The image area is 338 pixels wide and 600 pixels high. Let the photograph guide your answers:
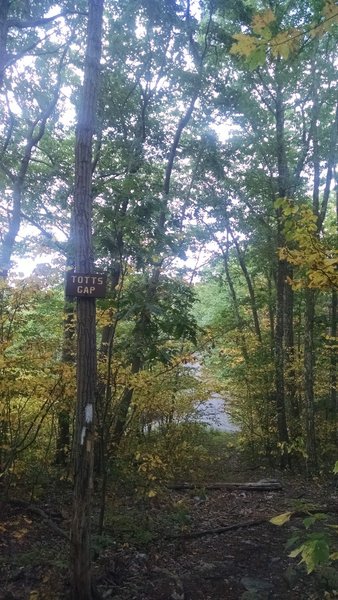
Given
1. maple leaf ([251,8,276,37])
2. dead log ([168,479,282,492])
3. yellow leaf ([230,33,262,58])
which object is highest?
maple leaf ([251,8,276,37])

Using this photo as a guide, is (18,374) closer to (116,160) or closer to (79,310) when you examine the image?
(79,310)

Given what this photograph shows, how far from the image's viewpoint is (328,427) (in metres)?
11.0

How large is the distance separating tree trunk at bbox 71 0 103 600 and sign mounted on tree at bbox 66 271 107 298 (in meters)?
0.12

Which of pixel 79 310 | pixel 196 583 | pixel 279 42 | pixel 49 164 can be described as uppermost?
pixel 49 164

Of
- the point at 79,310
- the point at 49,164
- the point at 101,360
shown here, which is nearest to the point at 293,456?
the point at 101,360

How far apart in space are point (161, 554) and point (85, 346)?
113 inches

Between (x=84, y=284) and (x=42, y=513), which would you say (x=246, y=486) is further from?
(x=84, y=284)

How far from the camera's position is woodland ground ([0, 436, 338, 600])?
160 inches

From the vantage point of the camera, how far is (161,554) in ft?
15.9

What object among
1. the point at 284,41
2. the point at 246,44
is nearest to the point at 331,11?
the point at 284,41

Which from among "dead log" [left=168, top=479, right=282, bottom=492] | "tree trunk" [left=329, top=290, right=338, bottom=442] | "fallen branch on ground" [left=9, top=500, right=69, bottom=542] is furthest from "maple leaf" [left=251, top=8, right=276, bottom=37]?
"tree trunk" [left=329, top=290, right=338, bottom=442]

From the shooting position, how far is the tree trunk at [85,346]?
3553 mm

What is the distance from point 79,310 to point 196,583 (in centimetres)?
309

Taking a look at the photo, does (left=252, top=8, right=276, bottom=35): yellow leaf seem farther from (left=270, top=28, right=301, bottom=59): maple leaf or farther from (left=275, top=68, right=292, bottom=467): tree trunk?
(left=275, top=68, right=292, bottom=467): tree trunk
